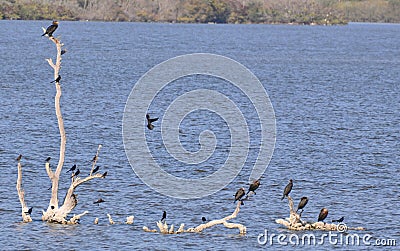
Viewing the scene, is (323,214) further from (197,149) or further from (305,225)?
(197,149)

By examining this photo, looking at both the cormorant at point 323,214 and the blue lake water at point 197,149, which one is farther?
the blue lake water at point 197,149

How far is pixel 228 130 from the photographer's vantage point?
57719mm

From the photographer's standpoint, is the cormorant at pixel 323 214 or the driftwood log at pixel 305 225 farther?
the driftwood log at pixel 305 225

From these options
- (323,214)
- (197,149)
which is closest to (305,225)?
(323,214)

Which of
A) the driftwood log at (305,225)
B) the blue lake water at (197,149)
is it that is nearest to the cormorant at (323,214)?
the driftwood log at (305,225)

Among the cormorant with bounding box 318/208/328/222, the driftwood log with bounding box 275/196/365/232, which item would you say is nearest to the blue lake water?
the driftwood log with bounding box 275/196/365/232

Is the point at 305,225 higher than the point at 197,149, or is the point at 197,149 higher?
the point at 197,149

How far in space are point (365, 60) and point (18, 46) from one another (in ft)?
171

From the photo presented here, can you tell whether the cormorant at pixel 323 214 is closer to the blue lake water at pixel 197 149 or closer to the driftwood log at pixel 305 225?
the driftwood log at pixel 305 225

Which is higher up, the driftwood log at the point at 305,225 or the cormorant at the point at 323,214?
the cormorant at the point at 323,214

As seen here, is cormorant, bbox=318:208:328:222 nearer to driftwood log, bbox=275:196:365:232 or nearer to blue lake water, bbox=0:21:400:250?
driftwood log, bbox=275:196:365:232

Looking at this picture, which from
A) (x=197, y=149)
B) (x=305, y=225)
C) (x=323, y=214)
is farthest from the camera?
(x=197, y=149)

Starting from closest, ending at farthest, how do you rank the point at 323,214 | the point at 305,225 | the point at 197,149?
the point at 323,214
the point at 305,225
the point at 197,149

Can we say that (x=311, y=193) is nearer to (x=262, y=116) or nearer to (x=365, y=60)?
(x=262, y=116)
